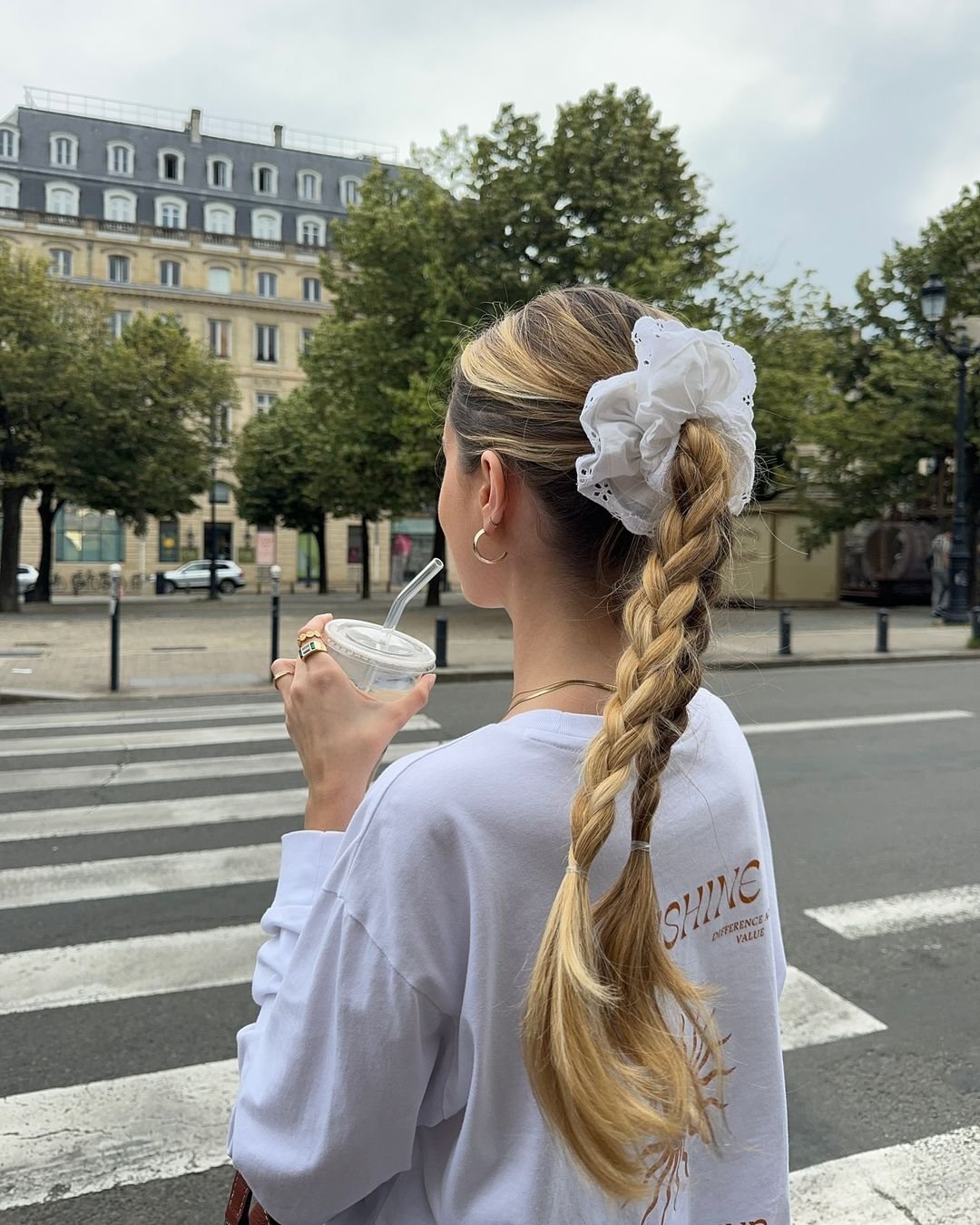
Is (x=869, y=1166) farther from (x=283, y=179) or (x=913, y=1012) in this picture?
(x=283, y=179)

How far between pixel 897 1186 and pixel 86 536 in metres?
50.2

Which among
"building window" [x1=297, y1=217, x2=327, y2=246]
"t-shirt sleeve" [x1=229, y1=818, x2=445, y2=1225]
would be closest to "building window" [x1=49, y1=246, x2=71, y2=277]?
"building window" [x1=297, y1=217, x2=327, y2=246]

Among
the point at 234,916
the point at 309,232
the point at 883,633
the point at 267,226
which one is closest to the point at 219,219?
the point at 267,226

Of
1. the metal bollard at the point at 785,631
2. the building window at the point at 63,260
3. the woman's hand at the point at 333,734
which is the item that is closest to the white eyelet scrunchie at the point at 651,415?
the woman's hand at the point at 333,734

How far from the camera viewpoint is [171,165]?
55688 mm

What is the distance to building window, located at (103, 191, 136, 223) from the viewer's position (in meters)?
53.4

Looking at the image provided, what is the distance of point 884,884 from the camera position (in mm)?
5227

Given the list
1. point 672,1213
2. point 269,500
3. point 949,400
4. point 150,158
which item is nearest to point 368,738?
point 672,1213

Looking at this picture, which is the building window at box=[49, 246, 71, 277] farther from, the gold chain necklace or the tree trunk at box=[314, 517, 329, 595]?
the gold chain necklace

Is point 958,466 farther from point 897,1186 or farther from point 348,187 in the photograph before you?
point 348,187

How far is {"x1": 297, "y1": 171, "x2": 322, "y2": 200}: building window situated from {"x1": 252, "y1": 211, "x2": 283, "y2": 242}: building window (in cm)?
262

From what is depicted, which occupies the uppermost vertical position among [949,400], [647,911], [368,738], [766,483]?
[949,400]

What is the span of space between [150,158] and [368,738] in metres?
62.2

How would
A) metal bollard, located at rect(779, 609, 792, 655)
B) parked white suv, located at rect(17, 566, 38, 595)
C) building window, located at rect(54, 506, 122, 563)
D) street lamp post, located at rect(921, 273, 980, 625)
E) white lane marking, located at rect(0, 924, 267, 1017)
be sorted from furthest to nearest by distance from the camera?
building window, located at rect(54, 506, 122, 563) < parked white suv, located at rect(17, 566, 38, 595) < street lamp post, located at rect(921, 273, 980, 625) < metal bollard, located at rect(779, 609, 792, 655) < white lane marking, located at rect(0, 924, 267, 1017)
